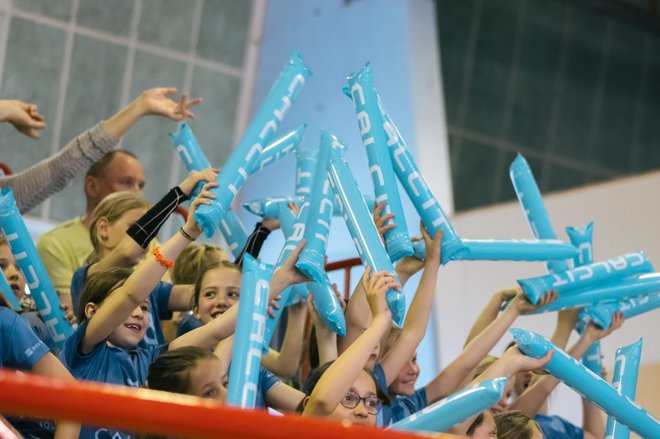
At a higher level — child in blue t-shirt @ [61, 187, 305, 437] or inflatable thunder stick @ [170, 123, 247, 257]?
inflatable thunder stick @ [170, 123, 247, 257]

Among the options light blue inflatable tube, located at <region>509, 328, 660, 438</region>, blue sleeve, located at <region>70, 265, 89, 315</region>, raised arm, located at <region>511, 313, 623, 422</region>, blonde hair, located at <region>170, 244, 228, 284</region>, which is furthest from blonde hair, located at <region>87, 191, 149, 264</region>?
raised arm, located at <region>511, 313, 623, 422</region>

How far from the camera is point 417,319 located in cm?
332

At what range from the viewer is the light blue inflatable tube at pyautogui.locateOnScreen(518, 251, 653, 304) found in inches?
135

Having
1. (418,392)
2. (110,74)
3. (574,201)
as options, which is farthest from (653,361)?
(110,74)

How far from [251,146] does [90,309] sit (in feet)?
2.07

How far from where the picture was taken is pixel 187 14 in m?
7.04

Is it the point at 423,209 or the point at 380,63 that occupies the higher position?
the point at 380,63

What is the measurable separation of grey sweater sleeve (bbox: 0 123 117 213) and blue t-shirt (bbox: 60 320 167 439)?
1047mm

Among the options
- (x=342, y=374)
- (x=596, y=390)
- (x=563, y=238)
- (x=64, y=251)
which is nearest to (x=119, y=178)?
(x=64, y=251)

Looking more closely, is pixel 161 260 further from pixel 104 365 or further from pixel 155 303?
pixel 155 303

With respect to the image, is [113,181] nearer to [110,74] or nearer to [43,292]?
[43,292]

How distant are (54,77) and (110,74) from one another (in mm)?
311

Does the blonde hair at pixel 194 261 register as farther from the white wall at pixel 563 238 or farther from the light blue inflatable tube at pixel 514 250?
the white wall at pixel 563 238

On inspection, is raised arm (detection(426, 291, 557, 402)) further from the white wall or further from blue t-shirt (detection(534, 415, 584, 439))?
the white wall
